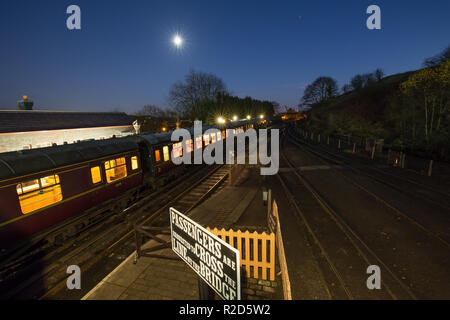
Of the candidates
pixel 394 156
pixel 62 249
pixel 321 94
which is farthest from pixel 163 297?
pixel 321 94

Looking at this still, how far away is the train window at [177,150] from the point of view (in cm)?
1617

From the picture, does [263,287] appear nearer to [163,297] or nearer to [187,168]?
[163,297]

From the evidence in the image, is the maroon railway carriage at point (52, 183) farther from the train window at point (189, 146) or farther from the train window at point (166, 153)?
the train window at point (189, 146)

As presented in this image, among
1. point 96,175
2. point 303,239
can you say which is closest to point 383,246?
point 303,239

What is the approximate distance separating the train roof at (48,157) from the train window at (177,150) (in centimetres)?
521

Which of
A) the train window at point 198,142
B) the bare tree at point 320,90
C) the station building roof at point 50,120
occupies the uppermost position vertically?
the bare tree at point 320,90

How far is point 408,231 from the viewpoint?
8.35 m

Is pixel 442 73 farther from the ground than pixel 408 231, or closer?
farther from the ground

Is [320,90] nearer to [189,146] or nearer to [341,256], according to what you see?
[189,146]

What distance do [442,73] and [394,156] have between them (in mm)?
7918

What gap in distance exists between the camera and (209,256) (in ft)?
9.86

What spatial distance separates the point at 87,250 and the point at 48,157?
142 inches

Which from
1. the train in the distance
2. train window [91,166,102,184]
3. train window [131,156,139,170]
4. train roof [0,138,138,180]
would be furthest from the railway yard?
train roof [0,138,138,180]

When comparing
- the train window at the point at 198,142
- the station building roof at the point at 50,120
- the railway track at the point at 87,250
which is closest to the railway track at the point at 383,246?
the railway track at the point at 87,250
